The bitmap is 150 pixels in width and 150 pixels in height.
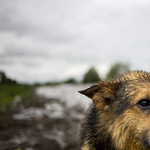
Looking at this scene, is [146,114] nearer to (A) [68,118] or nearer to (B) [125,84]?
(B) [125,84]

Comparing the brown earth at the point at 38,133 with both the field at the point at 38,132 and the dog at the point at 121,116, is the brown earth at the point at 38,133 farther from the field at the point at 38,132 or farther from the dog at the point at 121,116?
the dog at the point at 121,116

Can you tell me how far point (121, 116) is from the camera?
2.73 metres

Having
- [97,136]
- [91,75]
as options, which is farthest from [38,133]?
[91,75]

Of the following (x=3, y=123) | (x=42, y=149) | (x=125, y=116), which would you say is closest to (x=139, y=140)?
(x=125, y=116)

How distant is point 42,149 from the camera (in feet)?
16.6

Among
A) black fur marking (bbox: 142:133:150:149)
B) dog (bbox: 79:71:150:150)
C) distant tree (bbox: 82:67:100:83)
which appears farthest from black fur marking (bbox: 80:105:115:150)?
distant tree (bbox: 82:67:100:83)

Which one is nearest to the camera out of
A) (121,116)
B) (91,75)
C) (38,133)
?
(121,116)

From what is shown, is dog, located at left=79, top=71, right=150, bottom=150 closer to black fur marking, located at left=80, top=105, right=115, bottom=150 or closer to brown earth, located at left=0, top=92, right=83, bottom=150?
black fur marking, located at left=80, top=105, right=115, bottom=150

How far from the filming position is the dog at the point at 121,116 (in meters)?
2.54

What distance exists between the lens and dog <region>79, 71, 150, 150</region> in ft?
8.33

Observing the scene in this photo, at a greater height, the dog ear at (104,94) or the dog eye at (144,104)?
the dog ear at (104,94)

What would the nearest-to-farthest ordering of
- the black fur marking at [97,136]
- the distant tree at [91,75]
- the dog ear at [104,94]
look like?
1. the black fur marking at [97,136]
2. the dog ear at [104,94]
3. the distant tree at [91,75]

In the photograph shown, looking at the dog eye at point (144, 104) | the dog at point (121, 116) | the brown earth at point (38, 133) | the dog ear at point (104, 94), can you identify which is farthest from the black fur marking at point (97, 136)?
the brown earth at point (38, 133)

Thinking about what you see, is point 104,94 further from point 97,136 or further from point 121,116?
point 97,136
